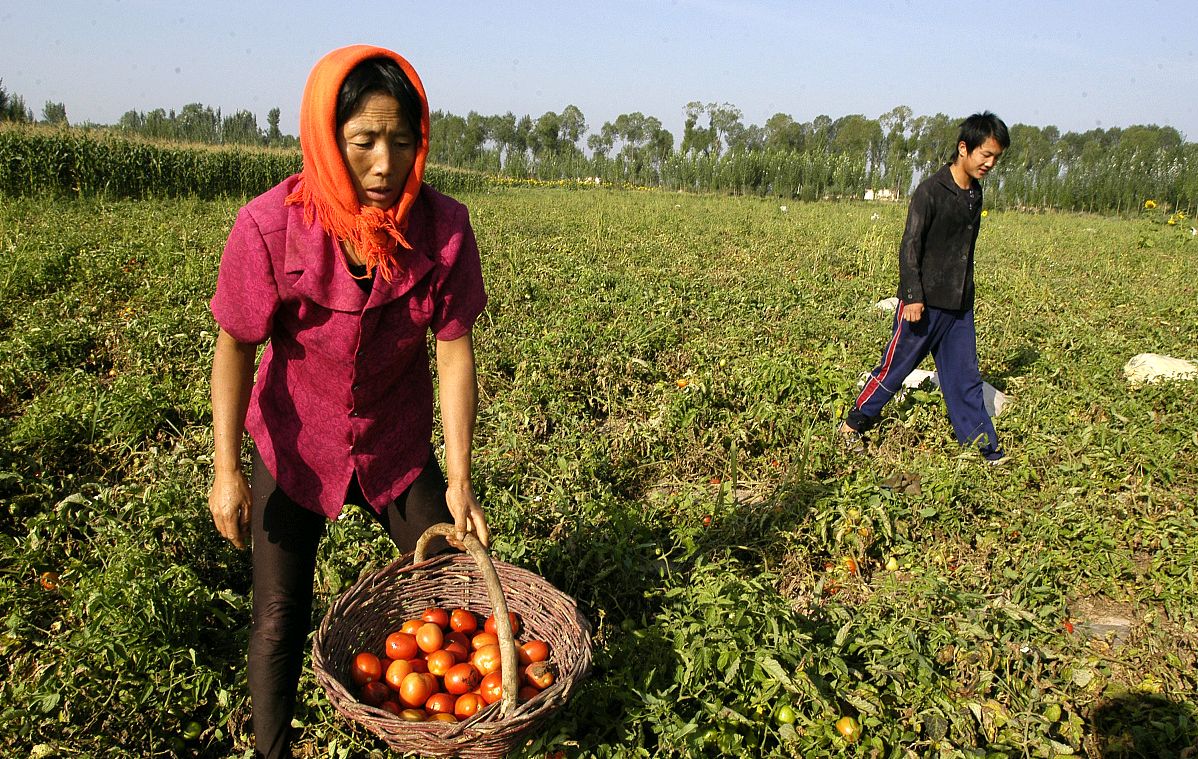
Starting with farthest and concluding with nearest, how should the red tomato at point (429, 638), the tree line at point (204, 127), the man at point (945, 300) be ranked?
the tree line at point (204, 127) < the man at point (945, 300) < the red tomato at point (429, 638)

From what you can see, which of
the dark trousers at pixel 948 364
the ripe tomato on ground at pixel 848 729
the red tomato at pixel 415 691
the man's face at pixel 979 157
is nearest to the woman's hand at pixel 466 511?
the red tomato at pixel 415 691

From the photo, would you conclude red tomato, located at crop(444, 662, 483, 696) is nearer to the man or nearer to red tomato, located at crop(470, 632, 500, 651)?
red tomato, located at crop(470, 632, 500, 651)

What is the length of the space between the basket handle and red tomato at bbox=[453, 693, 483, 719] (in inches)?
5.8

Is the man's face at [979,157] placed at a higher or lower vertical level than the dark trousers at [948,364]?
higher

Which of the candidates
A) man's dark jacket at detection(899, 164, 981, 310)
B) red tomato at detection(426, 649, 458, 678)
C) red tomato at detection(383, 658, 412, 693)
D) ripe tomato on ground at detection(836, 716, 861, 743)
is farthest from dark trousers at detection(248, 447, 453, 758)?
man's dark jacket at detection(899, 164, 981, 310)

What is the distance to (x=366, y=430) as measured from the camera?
80.9 inches

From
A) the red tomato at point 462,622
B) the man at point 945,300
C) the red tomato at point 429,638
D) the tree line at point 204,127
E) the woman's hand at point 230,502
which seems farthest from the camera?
the tree line at point 204,127

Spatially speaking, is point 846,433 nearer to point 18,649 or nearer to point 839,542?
point 839,542

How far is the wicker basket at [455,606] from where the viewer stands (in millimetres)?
1772

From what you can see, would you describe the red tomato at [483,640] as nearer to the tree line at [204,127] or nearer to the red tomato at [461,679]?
the red tomato at [461,679]

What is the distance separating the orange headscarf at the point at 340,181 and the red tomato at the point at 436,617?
3.75 ft

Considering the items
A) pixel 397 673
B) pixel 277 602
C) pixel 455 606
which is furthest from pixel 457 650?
pixel 277 602

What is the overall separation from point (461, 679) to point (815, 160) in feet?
121

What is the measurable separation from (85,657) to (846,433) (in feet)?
12.9
